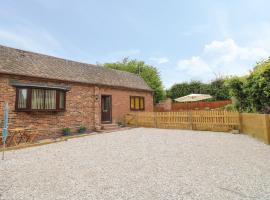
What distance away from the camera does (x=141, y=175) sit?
155 inches

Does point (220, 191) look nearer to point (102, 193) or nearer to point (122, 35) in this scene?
point (102, 193)

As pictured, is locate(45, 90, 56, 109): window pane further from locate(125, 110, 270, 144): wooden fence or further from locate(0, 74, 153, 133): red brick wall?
locate(125, 110, 270, 144): wooden fence

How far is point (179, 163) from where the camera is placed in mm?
4812

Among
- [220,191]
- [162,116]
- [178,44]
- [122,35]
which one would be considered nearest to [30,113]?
[162,116]

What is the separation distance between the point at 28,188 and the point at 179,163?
379cm

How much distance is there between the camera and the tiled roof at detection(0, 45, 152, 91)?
9875 millimetres

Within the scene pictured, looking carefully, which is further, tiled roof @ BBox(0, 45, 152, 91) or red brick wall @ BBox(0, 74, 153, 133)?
tiled roof @ BBox(0, 45, 152, 91)

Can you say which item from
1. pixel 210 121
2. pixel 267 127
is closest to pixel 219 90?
pixel 210 121

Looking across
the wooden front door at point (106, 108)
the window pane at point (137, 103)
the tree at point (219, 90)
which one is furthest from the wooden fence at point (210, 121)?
the tree at point (219, 90)

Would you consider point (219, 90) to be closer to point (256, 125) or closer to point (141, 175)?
point (256, 125)

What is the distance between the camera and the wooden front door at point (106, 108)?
14469 mm

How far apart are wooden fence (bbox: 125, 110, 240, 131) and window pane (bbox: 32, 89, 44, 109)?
742 centimetres

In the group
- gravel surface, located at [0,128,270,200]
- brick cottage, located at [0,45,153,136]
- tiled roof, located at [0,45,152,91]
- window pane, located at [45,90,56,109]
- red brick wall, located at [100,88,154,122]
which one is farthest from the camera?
red brick wall, located at [100,88,154,122]

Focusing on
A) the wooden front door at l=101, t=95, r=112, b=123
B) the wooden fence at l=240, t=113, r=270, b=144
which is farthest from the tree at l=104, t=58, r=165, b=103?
the wooden fence at l=240, t=113, r=270, b=144
